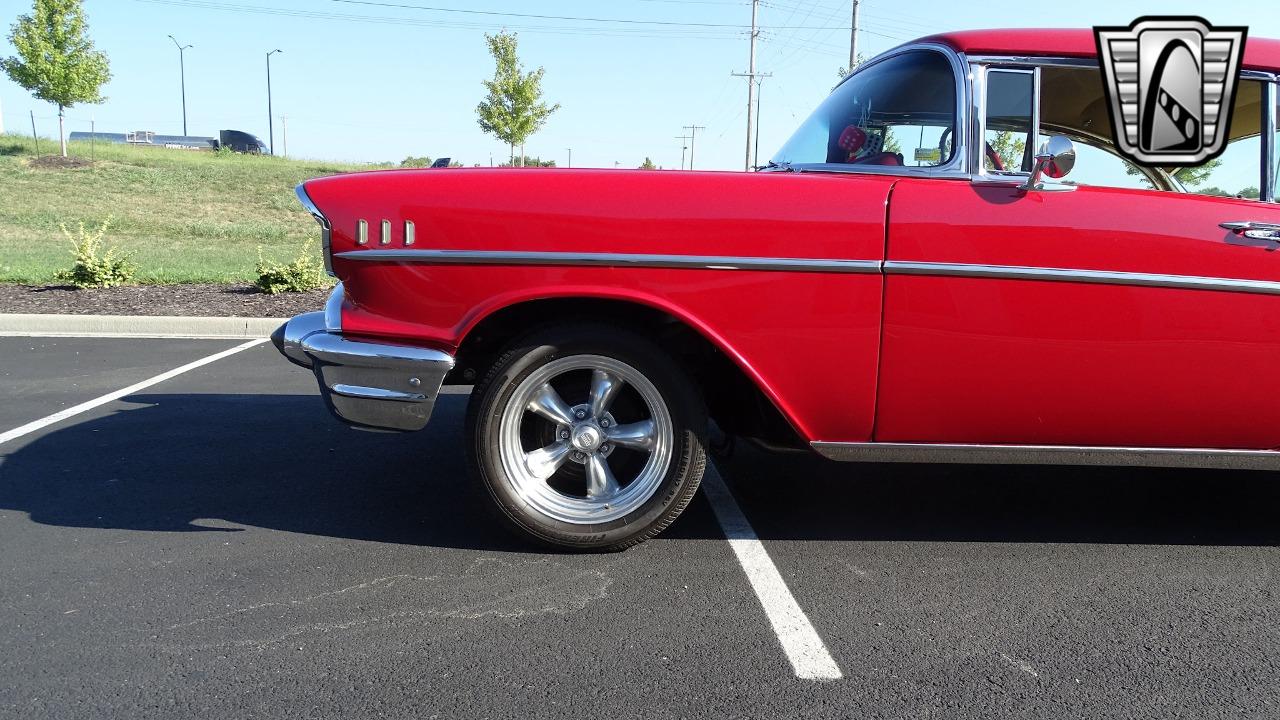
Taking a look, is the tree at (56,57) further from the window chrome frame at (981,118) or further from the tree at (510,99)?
the window chrome frame at (981,118)

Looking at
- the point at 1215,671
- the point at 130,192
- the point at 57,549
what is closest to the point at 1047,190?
the point at 1215,671

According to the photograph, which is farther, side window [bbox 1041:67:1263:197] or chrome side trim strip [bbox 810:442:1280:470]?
side window [bbox 1041:67:1263:197]

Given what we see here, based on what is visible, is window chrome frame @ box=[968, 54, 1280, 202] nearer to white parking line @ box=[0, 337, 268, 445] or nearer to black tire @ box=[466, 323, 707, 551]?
black tire @ box=[466, 323, 707, 551]

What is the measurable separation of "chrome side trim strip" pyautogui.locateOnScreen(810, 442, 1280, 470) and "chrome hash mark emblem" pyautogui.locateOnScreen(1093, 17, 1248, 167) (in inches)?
42.1

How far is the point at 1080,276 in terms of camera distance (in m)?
2.89

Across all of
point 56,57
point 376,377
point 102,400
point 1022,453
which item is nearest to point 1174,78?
point 1022,453

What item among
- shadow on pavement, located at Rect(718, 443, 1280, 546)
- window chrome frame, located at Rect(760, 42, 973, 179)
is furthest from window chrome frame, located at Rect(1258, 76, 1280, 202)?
shadow on pavement, located at Rect(718, 443, 1280, 546)

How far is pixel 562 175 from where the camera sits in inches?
120

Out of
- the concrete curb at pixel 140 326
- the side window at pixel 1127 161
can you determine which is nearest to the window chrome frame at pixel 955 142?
the side window at pixel 1127 161

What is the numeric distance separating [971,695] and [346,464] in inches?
113

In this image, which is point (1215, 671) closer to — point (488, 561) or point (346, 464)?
point (488, 561)

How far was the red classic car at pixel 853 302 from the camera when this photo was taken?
2914 mm

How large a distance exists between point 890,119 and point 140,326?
6896 millimetres

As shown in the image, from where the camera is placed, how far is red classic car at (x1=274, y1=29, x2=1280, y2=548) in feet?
9.56
